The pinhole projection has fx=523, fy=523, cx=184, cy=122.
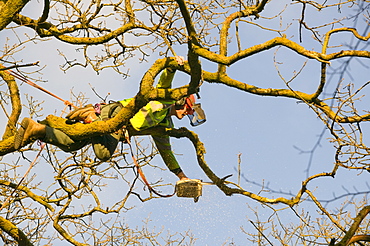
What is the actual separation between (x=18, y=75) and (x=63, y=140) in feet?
2.50

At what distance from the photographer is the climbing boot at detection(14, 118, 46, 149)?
473cm

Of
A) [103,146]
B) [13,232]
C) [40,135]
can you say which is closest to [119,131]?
[103,146]

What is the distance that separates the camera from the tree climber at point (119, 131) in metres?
4.82

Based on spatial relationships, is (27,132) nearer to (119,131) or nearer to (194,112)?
(119,131)

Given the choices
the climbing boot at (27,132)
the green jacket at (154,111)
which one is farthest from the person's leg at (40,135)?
the green jacket at (154,111)

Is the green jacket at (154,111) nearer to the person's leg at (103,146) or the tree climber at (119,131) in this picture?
the tree climber at (119,131)

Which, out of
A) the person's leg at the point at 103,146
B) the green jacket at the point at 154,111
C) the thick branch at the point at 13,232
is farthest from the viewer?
the thick branch at the point at 13,232

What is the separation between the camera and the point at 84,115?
5.41 meters

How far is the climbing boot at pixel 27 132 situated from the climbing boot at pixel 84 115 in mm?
465

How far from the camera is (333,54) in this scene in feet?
15.4

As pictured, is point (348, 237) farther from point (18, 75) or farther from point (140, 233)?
point (140, 233)

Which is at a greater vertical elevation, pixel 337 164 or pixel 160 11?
pixel 160 11

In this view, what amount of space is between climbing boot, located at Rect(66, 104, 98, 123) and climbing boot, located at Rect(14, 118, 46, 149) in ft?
1.53

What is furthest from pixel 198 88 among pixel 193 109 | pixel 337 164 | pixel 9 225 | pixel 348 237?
pixel 9 225
